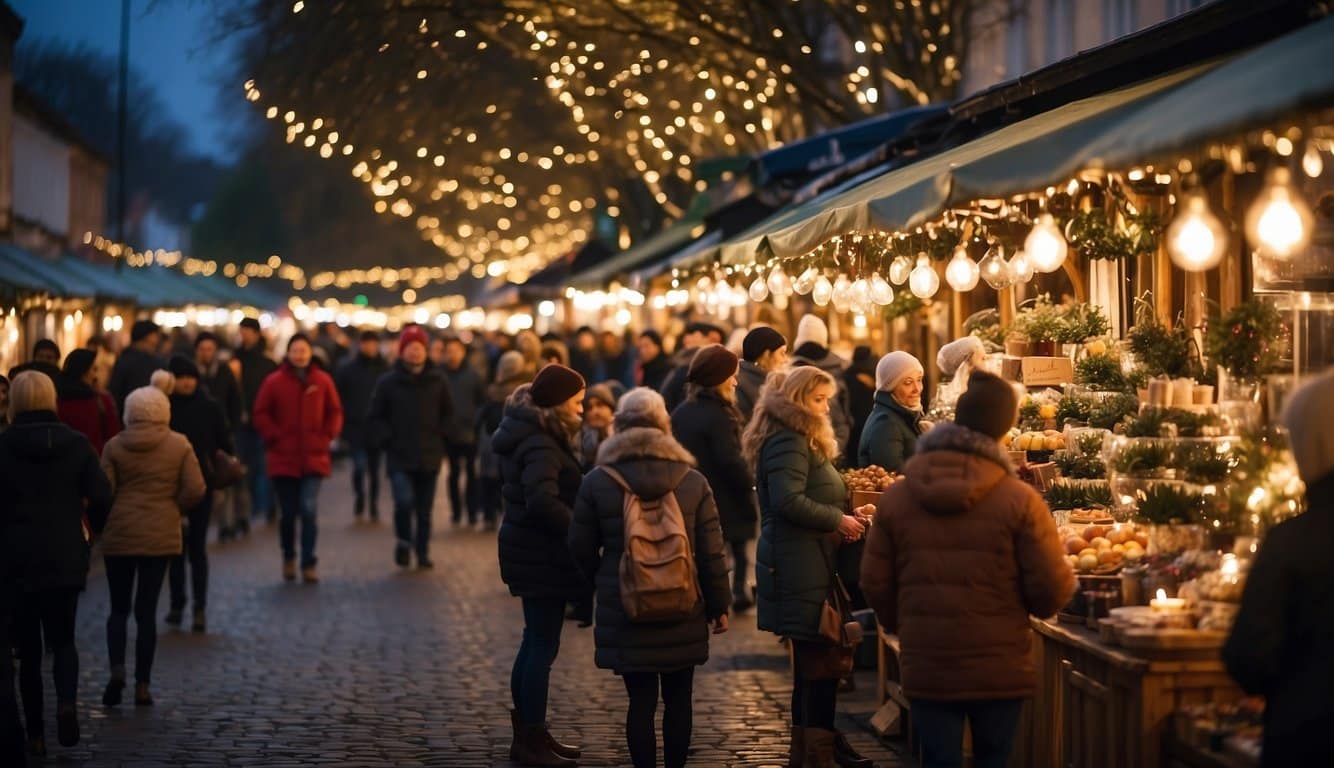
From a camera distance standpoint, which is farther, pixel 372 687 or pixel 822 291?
pixel 822 291

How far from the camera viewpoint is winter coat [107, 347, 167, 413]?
19.2 meters

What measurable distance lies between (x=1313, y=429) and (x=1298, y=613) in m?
0.52

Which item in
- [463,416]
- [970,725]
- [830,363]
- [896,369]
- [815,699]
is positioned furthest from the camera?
[463,416]

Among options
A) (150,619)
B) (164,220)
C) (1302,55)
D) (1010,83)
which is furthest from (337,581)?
(164,220)

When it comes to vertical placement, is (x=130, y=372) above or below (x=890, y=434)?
above

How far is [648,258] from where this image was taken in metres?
28.0

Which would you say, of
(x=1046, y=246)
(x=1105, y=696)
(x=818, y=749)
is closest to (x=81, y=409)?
(x=818, y=749)

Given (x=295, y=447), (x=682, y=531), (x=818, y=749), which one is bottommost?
(x=818, y=749)

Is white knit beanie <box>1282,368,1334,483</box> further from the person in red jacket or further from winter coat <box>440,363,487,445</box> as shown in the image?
winter coat <box>440,363,487,445</box>

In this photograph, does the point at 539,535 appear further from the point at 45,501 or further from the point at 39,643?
the point at 39,643

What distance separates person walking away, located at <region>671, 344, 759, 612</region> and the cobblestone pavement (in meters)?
0.98

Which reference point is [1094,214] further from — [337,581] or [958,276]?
[337,581]

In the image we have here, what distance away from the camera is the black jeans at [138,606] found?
11844 mm

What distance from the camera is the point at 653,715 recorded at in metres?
8.93
